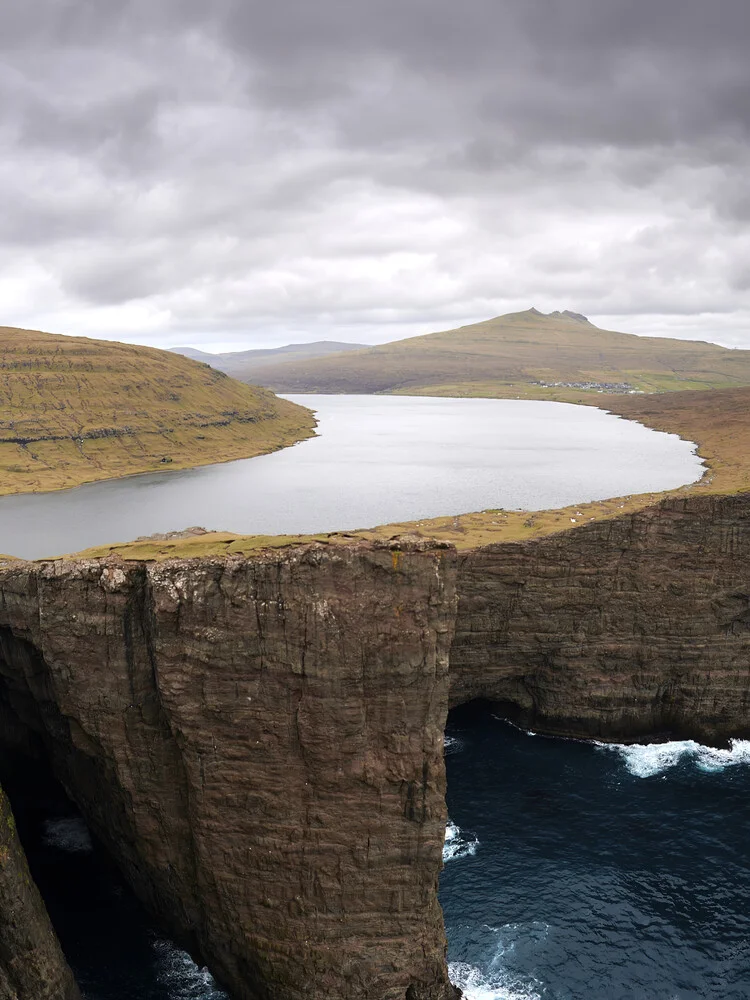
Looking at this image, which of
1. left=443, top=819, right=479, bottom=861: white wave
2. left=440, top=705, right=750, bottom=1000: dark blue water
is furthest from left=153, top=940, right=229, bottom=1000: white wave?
left=443, top=819, right=479, bottom=861: white wave

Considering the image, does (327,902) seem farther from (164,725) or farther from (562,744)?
(562,744)

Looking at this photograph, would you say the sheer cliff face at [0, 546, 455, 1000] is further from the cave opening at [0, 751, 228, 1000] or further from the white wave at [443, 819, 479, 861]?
the white wave at [443, 819, 479, 861]

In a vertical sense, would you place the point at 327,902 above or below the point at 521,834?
above

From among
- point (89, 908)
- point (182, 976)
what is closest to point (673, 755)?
point (182, 976)

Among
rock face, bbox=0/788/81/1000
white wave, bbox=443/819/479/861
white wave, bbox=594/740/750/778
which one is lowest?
white wave, bbox=443/819/479/861

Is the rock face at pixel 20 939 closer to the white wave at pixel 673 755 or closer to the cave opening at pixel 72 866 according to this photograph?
the cave opening at pixel 72 866

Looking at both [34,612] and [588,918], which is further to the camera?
[588,918]

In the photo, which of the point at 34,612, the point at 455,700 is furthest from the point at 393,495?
the point at 34,612

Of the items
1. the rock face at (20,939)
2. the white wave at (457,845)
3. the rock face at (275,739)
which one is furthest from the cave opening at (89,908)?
the white wave at (457,845)
